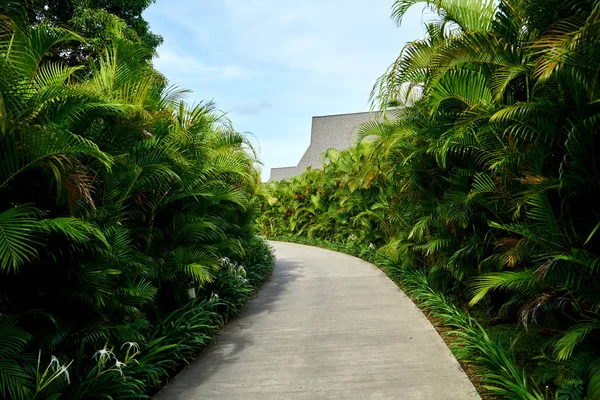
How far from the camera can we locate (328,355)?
14.4 ft

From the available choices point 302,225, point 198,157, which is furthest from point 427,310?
point 302,225

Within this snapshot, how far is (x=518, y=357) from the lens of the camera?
4.01 metres

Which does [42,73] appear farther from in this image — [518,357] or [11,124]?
[518,357]

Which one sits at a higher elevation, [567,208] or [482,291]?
[567,208]

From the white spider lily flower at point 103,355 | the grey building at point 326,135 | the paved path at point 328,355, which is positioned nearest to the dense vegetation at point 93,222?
the white spider lily flower at point 103,355

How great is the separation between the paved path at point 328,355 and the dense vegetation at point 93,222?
1.50 feet

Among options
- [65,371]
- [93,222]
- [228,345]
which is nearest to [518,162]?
[93,222]

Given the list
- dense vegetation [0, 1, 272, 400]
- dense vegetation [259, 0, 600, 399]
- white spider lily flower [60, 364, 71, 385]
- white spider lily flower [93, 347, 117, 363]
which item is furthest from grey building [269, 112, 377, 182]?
white spider lily flower [60, 364, 71, 385]

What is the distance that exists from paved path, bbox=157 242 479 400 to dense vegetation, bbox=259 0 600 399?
0.75m

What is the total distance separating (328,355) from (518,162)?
2685mm

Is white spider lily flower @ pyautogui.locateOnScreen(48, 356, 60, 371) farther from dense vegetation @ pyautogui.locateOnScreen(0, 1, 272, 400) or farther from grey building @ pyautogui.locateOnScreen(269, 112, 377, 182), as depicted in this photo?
grey building @ pyautogui.locateOnScreen(269, 112, 377, 182)

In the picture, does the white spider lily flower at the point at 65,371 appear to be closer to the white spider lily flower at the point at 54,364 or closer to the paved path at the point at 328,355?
the white spider lily flower at the point at 54,364

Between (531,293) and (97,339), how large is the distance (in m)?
3.65

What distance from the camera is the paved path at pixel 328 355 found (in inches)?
142
